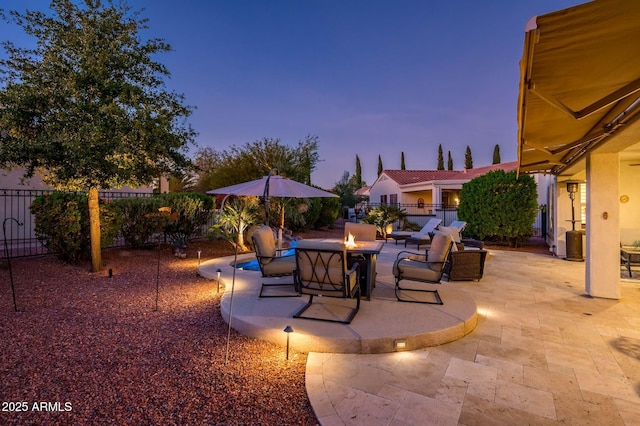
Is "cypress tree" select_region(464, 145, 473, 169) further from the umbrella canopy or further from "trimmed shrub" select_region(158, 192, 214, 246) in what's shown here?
the umbrella canopy

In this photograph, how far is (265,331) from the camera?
3.63 metres

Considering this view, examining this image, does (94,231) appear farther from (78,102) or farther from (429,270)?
(429,270)

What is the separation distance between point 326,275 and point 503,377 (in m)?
2.09

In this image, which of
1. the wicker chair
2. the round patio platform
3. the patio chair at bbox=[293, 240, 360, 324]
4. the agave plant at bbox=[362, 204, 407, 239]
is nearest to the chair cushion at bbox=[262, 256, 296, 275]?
the round patio platform

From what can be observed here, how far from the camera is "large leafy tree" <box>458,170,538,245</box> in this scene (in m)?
11.3

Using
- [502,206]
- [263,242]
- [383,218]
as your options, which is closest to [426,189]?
[383,218]

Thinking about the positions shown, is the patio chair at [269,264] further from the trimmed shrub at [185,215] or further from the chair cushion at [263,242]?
the trimmed shrub at [185,215]

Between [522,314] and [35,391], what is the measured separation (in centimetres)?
577

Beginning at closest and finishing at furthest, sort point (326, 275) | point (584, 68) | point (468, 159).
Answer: point (584, 68)
point (326, 275)
point (468, 159)

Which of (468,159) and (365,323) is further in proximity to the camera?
(468,159)

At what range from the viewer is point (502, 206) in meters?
11.5

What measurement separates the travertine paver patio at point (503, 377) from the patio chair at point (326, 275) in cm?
82

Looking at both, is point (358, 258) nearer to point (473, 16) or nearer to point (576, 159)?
point (576, 159)

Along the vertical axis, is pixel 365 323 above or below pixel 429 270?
below
